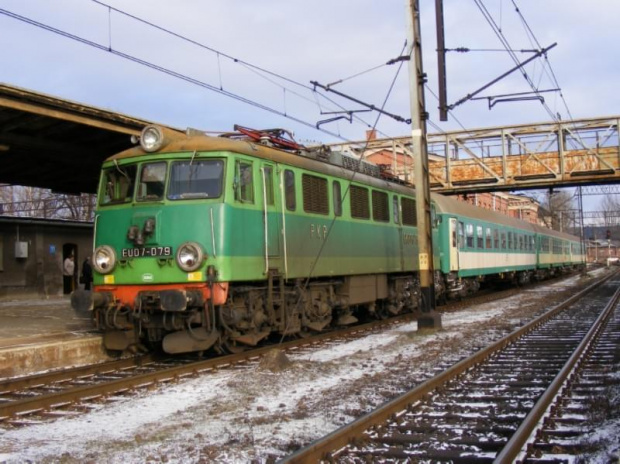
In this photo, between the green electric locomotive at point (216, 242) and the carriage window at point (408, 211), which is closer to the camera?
the green electric locomotive at point (216, 242)

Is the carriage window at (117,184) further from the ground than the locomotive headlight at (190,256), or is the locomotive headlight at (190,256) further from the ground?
the carriage window at (117,184)

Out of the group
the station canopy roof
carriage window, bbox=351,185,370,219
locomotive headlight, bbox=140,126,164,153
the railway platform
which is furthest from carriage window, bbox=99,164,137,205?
carriage window, bbox=351,185,370,219

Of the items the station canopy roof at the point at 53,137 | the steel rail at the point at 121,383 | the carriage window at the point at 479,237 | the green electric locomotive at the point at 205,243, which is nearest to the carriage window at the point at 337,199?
the green electric locomotive at the point at 205,243

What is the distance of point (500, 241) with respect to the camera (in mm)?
28609

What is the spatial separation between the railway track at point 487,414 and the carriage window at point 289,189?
4063 mm

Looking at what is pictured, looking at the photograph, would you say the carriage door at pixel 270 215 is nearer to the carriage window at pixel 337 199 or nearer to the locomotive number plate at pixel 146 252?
the locomotive number plate at pixel 146 252

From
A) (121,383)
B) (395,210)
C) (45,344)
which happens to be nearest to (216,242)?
(121,383)

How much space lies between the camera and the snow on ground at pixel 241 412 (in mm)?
5438

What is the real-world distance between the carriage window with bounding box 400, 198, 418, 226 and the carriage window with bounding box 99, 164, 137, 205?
8.12m

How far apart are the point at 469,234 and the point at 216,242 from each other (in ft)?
53.4

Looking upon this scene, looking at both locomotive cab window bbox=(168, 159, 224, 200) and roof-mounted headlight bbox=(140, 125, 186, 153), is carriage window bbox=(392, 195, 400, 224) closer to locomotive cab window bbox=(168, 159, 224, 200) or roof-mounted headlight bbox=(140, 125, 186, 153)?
locomotive cab window bbox=(168, 159, 224, 200)

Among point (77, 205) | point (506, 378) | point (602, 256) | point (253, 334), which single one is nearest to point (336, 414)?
point (506, 378)

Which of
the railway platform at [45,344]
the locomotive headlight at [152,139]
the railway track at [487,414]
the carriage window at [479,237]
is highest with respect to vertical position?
the locomotive headlight at [152,139]

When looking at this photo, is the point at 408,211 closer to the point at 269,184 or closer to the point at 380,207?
the point at 380,207
